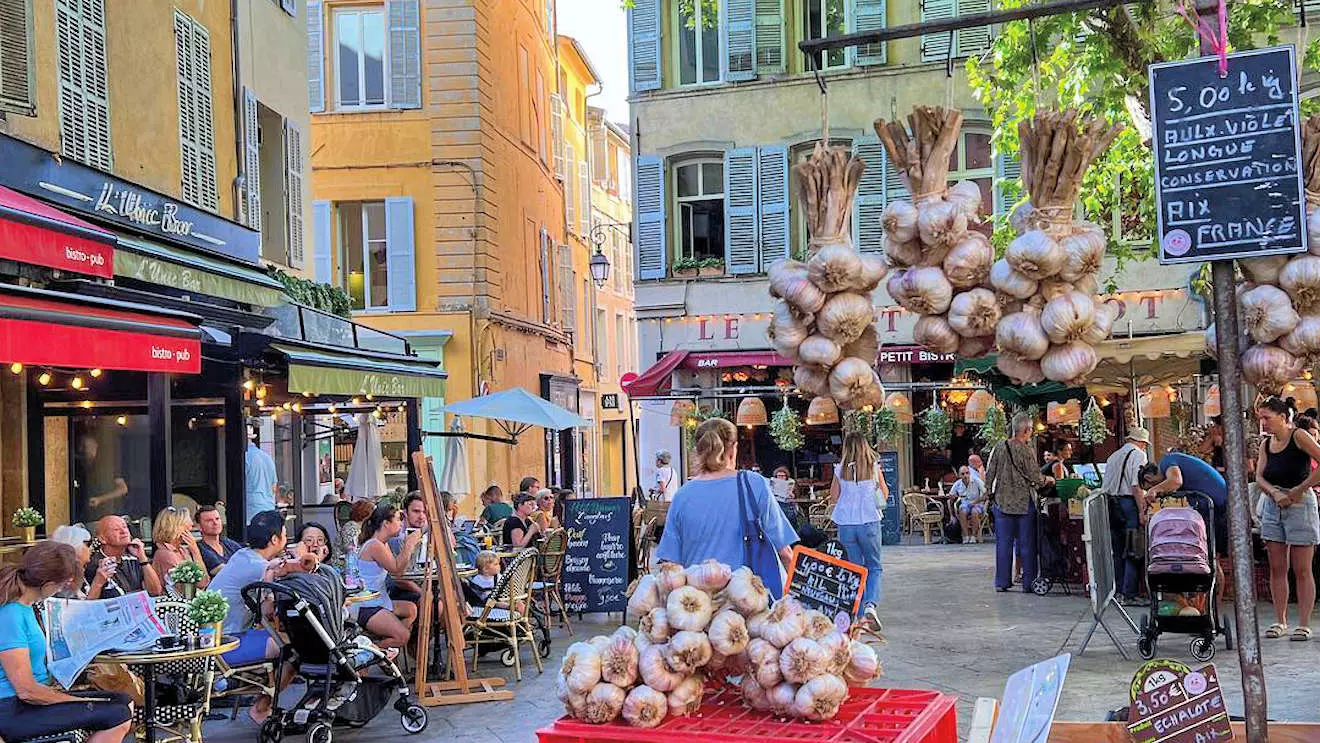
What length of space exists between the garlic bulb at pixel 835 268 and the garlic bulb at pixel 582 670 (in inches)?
52.9

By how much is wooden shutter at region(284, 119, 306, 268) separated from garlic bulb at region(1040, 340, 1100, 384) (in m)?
14.4

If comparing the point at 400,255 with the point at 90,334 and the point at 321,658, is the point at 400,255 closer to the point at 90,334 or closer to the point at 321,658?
the point at 90,334

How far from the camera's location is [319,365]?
12.1 meters

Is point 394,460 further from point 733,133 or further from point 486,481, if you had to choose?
point 733,133

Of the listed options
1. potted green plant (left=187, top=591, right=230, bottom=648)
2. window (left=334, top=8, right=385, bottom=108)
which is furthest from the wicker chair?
window (left=334, top=8, right=385, bottom=108)

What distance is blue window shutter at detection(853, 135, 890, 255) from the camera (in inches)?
926

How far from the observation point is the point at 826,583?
238 inches

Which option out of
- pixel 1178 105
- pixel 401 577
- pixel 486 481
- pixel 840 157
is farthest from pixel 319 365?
pixel 486 481

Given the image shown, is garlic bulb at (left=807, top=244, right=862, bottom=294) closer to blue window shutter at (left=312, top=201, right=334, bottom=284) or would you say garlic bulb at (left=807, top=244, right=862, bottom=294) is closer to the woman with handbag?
the woman with handbag

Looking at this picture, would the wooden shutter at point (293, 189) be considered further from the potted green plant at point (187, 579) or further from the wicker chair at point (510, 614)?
the potted green plant at point (187, 579)

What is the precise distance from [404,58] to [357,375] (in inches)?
489

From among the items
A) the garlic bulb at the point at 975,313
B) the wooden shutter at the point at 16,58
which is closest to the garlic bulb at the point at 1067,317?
the garlic bulb at the point at 975,313

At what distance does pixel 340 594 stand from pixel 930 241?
4.66 metres

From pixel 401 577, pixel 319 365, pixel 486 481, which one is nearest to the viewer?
pixel 401 577
